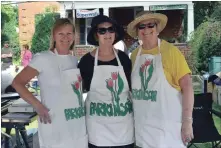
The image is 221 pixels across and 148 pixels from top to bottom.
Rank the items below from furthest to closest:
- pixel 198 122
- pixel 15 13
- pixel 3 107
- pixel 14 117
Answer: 1. pixel 15 13
2. pixel 198 122
3. pixel 3 107
4. pixel 14 117

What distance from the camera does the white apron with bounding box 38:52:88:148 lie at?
2.14 metres

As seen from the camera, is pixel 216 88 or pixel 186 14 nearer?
pixel 216 88

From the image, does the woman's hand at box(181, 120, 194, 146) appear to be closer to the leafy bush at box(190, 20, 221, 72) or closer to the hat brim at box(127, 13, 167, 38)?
the hat brim at box(127, 13, 167, 38)

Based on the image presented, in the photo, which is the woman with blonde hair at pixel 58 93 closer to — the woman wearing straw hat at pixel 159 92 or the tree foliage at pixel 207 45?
the woman wearing straw hat at pixel 159 92

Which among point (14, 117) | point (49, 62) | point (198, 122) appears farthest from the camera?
point (198, 122)

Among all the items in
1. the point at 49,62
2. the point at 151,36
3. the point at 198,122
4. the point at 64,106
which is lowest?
the point at 198,122

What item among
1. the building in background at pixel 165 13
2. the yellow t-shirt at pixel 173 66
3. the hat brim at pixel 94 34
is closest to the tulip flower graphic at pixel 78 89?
the hat brim at pixel 94 34

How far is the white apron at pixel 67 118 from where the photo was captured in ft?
7.04

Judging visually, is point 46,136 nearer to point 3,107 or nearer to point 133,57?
point 133,57

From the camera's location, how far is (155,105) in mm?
2088

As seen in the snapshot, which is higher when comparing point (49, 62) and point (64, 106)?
point (49, 62)

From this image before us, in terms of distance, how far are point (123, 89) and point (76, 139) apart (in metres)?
0.43

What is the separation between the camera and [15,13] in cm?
2362

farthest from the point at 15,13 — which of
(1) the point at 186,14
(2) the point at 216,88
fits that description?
(2) the point at 216,88
